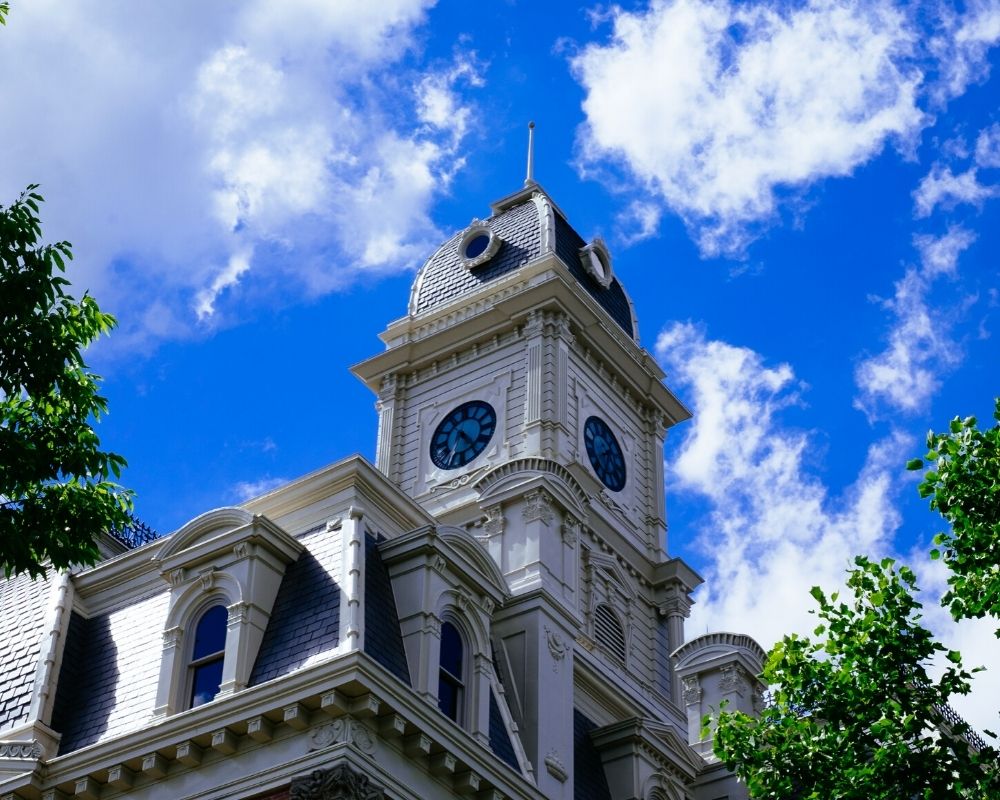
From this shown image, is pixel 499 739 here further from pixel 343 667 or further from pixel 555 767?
pixel 343 667

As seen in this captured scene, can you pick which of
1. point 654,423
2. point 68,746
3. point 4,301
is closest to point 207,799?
point 68,746

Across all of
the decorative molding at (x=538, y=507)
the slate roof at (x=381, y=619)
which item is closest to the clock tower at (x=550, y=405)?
the decorative molding at (x=538, y=507)

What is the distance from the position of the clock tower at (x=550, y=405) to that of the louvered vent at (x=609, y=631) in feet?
0.18

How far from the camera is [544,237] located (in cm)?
5488

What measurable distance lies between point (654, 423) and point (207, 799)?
32.7 metres

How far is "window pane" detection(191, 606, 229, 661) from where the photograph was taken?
2681cm

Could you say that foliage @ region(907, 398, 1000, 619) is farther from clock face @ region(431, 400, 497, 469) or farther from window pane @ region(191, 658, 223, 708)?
clock face @ region(431, 400, 497, 469)

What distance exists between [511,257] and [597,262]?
3.11m

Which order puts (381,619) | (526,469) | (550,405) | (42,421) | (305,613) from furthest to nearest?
(550,405)
(526,469)
(381,619)
(305,613)
(42,421)

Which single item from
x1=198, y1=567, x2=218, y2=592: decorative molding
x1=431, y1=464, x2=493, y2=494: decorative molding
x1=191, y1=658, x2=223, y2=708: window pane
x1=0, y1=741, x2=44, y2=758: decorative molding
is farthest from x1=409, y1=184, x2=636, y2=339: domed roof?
x1=0, y1=741, x2=44, y2=758: decorative molding

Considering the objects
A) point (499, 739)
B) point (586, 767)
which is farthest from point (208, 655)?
point (586, 767)

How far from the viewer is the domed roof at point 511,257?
181ft

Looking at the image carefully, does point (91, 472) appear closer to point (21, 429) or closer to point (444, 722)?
point (21, 429)

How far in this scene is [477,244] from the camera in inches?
2239
